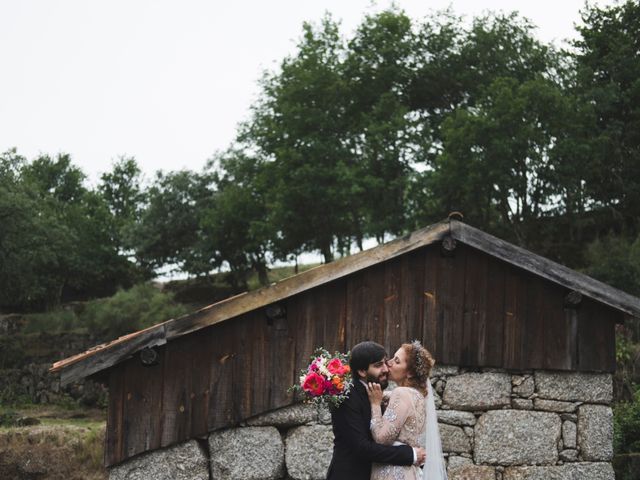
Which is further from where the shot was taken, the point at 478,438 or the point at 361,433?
the point at 478,438

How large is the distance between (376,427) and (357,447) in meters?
0.21

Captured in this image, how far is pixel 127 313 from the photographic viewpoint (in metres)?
28.4

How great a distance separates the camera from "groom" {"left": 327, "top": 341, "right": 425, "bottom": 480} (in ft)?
19.5

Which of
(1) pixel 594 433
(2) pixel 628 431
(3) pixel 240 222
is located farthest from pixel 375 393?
(3) pixel 240 222

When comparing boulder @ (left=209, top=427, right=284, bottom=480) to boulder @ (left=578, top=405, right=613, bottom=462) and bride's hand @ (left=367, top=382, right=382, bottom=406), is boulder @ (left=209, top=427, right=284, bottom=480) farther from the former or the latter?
boulder @ (left=578, top=405, right=613, bottom=462)

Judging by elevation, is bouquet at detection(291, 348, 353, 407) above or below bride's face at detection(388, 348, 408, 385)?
below

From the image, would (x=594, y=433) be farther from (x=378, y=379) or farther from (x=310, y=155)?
(x=310, y=155)

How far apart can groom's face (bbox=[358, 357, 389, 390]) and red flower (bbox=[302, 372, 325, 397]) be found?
0.28 meters

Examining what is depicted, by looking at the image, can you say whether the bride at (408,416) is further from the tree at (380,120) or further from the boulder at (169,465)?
the tree at (380,120)

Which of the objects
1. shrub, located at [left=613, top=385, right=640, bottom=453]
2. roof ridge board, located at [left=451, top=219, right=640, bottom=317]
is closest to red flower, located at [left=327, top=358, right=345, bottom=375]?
roof ridge board, located at [left=451, top=219, right=640, bottom=317]

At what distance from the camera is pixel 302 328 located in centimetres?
867

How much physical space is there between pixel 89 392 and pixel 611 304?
18482 mm

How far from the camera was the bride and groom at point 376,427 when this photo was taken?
19.7 ft

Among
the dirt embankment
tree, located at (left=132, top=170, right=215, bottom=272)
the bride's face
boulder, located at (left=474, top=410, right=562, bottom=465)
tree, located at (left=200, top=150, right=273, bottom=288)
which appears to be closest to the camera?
the bride's face
